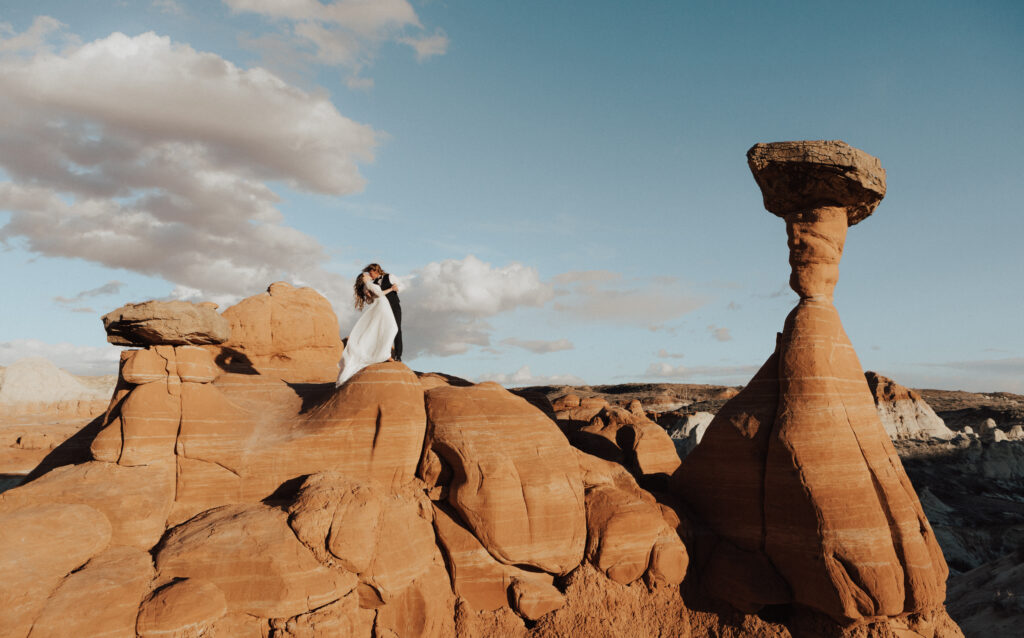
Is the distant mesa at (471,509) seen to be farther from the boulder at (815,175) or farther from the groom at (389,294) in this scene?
the groom at (389,294)

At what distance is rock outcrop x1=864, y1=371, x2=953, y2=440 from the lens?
46938 millimetres

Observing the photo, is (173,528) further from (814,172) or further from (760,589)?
(814,172)

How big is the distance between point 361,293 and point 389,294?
54 centimetres

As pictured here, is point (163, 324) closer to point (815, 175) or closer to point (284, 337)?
point (284, 337)

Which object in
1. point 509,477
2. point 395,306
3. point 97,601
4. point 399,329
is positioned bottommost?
point 97,601

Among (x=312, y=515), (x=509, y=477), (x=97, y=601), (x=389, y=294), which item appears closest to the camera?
(x=97, y=601)

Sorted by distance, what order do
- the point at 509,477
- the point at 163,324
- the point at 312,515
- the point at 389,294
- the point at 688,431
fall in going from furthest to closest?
the point at 688,431 < the point at 389,294 < the point at 509,477 < the point at 163,324 < the point at 312,515

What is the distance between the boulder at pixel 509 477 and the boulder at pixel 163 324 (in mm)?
3871

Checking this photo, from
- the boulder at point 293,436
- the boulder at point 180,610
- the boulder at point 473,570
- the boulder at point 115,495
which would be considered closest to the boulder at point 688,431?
the boulder at point 473,570

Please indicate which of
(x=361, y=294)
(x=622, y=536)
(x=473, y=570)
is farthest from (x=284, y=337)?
(x=622, y=536)

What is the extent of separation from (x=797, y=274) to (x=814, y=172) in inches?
76.0

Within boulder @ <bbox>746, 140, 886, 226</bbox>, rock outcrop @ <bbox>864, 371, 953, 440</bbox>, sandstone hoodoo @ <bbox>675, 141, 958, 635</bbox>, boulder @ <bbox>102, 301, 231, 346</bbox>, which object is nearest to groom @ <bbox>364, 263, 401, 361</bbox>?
boulder @ <bbox>102, 301, 231, 346</bbox>

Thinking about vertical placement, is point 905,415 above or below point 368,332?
below

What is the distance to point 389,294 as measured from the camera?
12109 millimetres
